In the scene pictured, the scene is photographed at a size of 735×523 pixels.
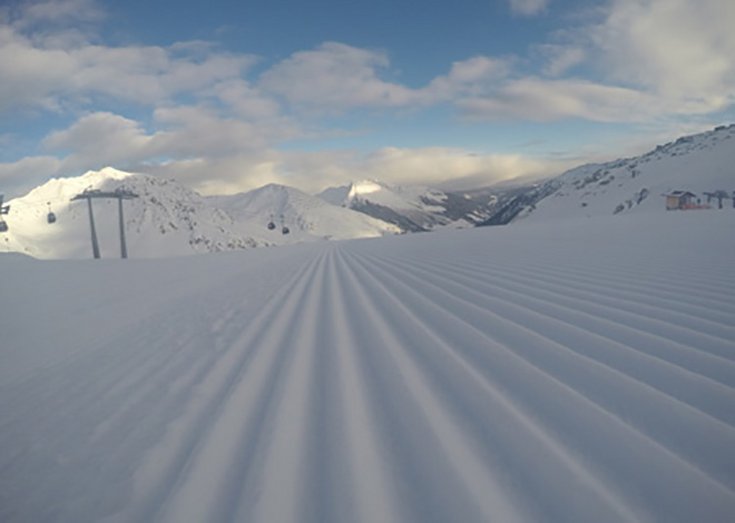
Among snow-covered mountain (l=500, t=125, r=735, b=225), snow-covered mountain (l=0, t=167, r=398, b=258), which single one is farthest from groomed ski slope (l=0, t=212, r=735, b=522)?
snow-covered mountain (l=500, t=125, r=735, b=225)

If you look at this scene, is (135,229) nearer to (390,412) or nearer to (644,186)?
(390,412)

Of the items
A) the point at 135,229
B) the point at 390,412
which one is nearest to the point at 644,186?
the point at 390,412

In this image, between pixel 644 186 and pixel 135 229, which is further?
pixel 135 229

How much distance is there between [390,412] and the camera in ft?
9.24

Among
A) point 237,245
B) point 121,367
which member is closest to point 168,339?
point 121,367

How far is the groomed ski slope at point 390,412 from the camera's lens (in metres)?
1.99

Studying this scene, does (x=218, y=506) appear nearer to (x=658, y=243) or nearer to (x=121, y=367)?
(x=121, y=367)

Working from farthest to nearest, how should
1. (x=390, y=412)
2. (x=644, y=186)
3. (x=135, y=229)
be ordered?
(x=135, y=229)
(x=644, y=186)
(x=390, y=412)

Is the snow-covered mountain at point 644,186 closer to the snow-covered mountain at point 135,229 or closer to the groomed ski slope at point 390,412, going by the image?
the snow-covered mountain at point 135,229

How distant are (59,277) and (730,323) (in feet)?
47.7

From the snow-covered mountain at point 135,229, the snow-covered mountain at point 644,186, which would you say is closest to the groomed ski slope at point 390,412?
the snow-covered mountain at point 135,229

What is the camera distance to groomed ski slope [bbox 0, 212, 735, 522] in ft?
6.53

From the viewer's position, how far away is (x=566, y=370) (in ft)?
10.6

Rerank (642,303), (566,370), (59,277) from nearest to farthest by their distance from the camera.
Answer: (566,370) → (642,303) → (59,277)
